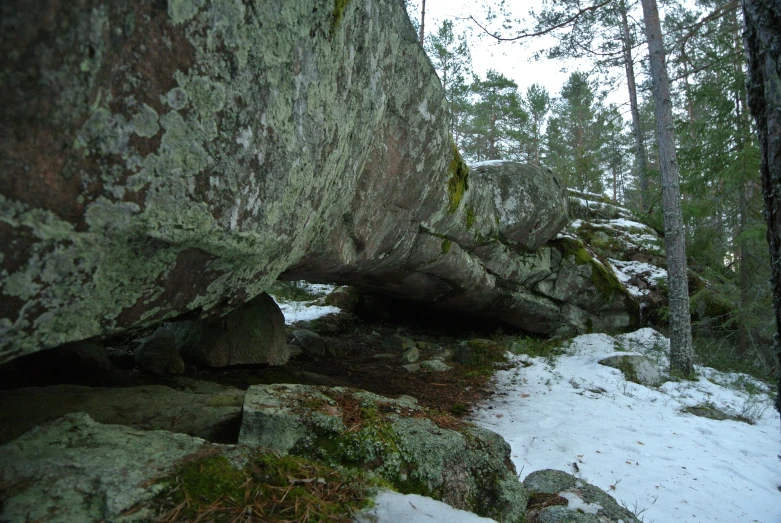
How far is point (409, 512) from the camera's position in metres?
2.03

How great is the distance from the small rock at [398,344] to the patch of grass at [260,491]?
6159 millimetres

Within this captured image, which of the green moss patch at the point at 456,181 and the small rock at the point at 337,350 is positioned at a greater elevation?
the green moss patch at the point at 456,181

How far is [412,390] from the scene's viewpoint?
19.9 feet

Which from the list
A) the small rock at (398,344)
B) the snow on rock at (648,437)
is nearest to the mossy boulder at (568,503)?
the snow on rock at (648,437)

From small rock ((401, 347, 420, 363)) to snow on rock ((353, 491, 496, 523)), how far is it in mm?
5374

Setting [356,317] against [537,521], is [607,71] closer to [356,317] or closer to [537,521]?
A: [356,317]

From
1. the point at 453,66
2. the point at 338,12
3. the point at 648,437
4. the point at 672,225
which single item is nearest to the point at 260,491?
the point at 338,12

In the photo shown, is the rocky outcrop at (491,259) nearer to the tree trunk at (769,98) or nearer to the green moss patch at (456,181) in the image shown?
the green moss patch at (456,181)

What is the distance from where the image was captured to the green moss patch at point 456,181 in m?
6.36

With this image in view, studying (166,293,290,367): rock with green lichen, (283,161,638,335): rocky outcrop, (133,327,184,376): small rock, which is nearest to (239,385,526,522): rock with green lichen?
(283,161,638,335): rocky outcrop

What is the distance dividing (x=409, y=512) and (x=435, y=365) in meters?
5.40

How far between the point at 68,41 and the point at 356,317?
9955 millimetres

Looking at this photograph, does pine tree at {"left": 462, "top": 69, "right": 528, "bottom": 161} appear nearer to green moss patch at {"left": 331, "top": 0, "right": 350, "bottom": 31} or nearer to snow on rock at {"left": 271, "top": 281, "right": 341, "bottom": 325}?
snow on rock at {"left": 271, "top": 281, "right": 341, "bottom": 325}

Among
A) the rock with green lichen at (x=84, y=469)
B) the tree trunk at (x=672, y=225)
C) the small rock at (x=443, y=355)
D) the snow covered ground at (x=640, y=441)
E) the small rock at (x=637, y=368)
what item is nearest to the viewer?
the rock with green lichen at (x=84, y=469)
